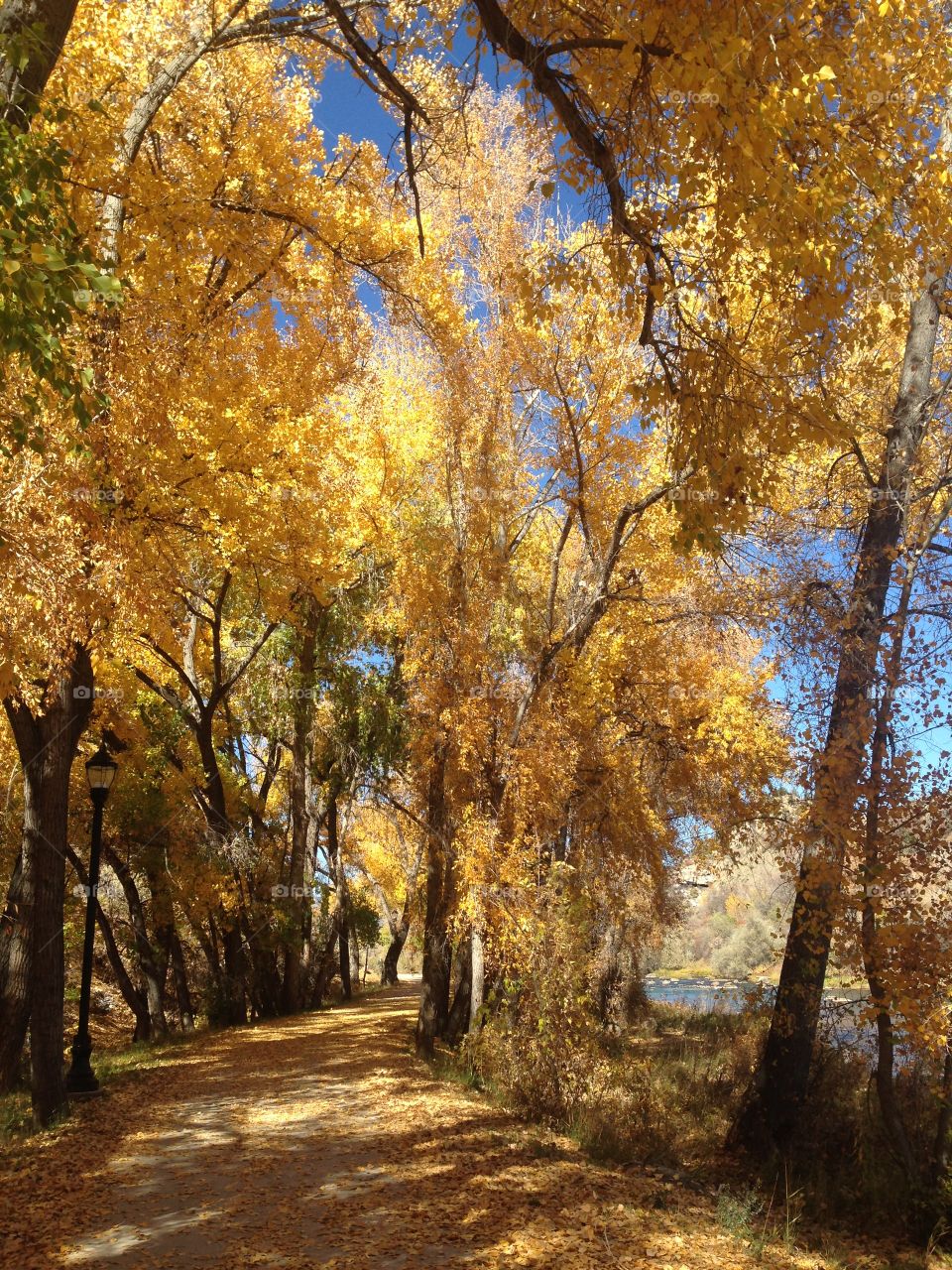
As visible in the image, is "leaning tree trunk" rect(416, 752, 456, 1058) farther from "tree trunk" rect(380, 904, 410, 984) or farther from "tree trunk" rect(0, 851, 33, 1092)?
"tree trunk" rect(380, 904, 410, 984)

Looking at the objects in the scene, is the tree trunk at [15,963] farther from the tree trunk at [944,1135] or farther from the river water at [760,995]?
the tree trunk at [944,1135]

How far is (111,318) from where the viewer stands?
283 inches

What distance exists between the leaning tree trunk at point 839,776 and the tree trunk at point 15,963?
21.9 feet

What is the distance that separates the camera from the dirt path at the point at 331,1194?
202 inches

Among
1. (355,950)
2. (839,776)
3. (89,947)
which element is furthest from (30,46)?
(355,950)

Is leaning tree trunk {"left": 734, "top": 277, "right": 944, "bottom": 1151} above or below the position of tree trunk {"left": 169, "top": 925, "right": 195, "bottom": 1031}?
above

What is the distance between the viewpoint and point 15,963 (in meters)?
9.00

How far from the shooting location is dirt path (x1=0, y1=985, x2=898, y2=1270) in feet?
16.9

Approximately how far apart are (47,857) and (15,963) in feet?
4.58

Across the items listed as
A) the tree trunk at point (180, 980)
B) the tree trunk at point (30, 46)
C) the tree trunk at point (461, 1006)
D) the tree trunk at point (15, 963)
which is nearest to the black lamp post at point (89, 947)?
the tree trunk at point (15, 963)

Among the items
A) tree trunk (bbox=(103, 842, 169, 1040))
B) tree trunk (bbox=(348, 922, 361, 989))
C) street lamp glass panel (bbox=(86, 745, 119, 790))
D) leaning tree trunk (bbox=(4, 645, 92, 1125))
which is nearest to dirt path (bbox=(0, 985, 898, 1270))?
leaning tree trunk (bbox=(4, 645, 92, 1125))

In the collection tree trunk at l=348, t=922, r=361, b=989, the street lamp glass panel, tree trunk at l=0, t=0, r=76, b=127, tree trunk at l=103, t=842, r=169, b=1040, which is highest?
tree trunk at l=0, t=0, r=76, b=127

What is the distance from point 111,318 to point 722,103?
5259 millimetres

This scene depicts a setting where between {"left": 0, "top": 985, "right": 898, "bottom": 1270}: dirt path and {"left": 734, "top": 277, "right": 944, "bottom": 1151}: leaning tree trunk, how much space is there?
2.34 meters
